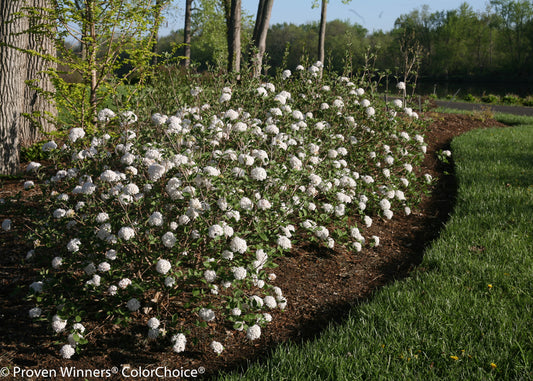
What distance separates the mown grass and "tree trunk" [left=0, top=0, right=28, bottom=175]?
4.78 meters

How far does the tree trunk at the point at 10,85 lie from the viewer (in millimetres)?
5629

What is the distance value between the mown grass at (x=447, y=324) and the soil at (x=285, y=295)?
23cm

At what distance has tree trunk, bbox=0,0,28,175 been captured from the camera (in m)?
5.63

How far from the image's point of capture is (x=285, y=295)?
11.6ft

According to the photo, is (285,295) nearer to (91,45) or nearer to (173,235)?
(173,235)

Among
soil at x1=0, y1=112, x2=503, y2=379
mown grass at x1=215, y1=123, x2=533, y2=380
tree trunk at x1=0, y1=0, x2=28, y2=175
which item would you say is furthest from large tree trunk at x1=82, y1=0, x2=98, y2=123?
mown grass at x1=215, y1=123, x2=533, y2=380

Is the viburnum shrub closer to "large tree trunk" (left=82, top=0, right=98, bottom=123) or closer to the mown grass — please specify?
the mown grass

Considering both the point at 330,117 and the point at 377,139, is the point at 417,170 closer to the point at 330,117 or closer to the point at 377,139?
the point at 377,139

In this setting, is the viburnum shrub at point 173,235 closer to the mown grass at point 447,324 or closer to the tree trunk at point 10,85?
the mown grass at point 447,324

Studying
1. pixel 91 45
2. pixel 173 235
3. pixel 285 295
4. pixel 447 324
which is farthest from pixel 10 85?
pixel 447 324

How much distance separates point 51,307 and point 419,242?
3791 millimetres

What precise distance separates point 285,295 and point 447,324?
4.21 feet

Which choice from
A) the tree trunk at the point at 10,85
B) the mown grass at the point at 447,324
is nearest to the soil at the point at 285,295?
the mown grass at the point at 447,324

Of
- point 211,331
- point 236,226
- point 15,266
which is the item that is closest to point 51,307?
point 15,266
